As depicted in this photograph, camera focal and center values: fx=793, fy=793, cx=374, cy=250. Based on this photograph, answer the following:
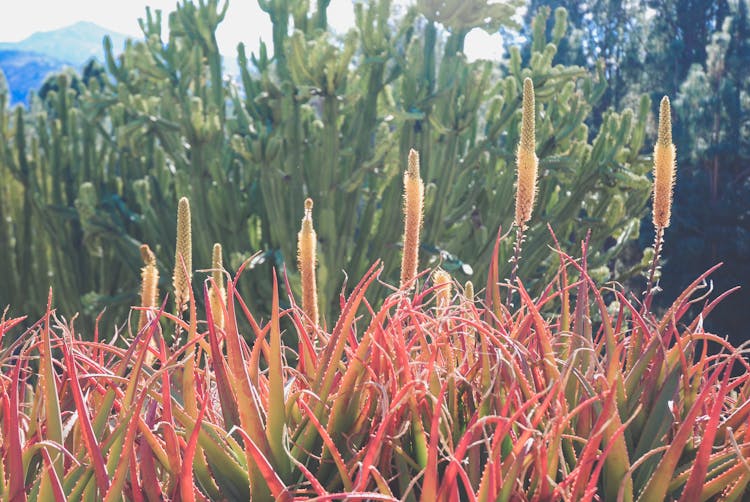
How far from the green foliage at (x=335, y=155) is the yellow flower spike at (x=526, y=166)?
2.73 meters

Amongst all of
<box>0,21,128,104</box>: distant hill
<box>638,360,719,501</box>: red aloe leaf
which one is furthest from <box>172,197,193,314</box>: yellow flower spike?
<box>0,21,128,104</box>: distant hill

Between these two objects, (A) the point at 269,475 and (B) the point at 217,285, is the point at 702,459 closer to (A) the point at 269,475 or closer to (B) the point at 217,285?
(A) the point at 269,475

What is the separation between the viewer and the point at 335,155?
451 cm

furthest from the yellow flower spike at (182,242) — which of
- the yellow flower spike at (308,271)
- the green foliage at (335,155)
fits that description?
the green foliage at (335,155)

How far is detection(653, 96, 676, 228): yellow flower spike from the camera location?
110 centimetres

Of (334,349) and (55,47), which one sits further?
(55,47)

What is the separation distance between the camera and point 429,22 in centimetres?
466

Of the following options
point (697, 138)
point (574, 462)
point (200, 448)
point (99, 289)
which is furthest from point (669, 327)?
point (697, 138)

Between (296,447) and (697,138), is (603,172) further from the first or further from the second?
(697,138)

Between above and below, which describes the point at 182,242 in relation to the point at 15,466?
above

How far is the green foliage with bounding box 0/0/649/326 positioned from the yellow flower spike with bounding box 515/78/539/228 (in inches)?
108

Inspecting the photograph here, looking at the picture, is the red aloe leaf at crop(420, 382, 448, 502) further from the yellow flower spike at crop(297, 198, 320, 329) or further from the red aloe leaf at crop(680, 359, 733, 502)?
the yellow flower spike at crop(297, 198, 320, 329)

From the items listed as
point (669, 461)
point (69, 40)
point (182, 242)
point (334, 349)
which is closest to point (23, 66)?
point (69, 40)

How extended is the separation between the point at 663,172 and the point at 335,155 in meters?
3.48
